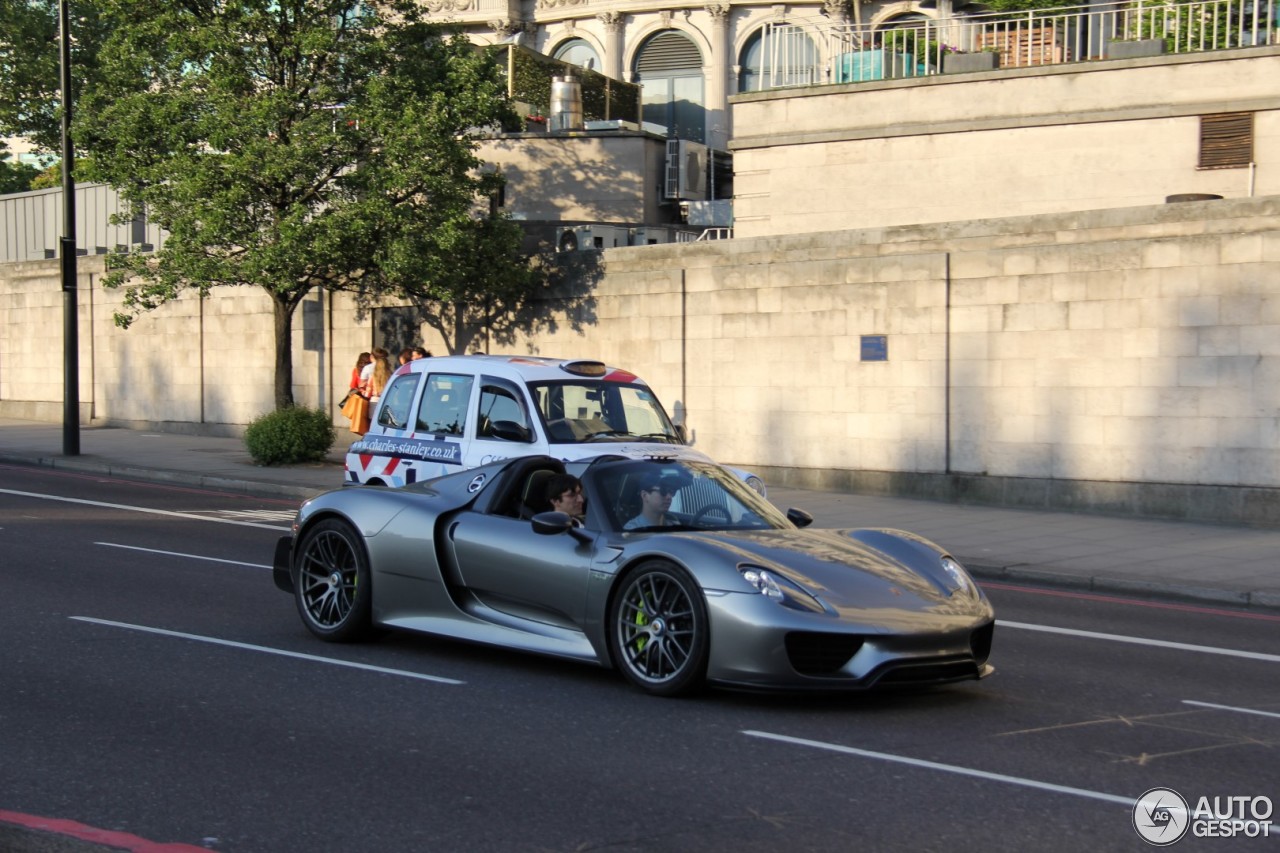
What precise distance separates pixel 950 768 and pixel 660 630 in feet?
6.05

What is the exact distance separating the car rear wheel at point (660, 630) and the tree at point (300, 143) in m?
13.8

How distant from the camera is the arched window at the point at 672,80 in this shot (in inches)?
1861

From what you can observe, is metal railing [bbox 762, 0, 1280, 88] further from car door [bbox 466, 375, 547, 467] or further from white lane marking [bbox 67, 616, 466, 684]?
white lane marking [bbox 67, 616, 466, 684]

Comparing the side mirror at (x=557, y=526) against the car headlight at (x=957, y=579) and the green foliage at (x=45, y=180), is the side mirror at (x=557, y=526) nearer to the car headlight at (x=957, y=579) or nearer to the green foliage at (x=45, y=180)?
→ the car headlight at (x=957, y=579)

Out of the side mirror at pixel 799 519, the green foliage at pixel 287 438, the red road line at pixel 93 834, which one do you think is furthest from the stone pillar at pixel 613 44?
the red road line at pixel 93 834

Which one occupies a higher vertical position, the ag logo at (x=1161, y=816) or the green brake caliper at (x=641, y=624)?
the green brake caliper at (x=641, y=624)

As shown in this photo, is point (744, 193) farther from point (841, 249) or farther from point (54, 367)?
point (54, 367)

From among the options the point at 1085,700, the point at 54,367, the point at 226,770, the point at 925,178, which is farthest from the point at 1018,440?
the point at 54,367

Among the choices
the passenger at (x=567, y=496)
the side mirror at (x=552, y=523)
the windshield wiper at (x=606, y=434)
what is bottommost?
the side mirror at (x=552, y=523)

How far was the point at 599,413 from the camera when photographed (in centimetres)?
Answer: 1350

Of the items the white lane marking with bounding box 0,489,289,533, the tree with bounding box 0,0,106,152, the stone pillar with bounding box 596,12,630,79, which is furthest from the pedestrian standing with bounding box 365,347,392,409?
the stone pillar with bounding box 596,12,630,79

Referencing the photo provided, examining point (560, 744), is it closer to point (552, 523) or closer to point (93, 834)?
point (552, 523)

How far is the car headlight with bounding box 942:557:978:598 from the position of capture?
799 centimetres

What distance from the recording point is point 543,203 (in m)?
31.5
